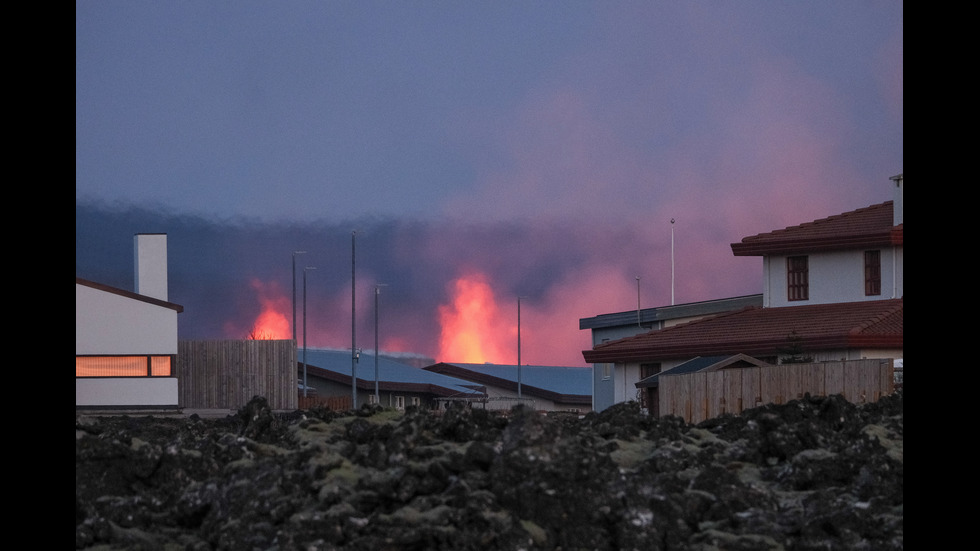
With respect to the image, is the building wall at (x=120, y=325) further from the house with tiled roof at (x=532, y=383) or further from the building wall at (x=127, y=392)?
the house with tiled roof at (x=532, y=383)

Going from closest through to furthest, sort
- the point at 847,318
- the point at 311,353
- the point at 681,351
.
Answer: the point at 847,318
the point at 681,351
the point at 311,353

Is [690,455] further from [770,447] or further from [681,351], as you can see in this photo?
[681,351]

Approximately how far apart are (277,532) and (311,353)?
72.2 metres

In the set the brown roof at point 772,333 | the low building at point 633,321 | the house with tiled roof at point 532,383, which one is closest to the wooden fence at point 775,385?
the brown roof at point 772,333

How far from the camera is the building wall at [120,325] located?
4406 cm

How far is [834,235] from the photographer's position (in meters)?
41.9

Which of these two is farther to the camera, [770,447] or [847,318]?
[847,318]

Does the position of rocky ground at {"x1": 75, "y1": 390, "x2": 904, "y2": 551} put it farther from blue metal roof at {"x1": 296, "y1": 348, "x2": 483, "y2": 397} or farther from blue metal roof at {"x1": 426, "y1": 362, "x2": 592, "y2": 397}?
blue metal roof at {"x1": 426, "y1": 362, "x2": 592, "y2": 397}

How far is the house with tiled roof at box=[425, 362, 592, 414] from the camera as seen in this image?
7538cm

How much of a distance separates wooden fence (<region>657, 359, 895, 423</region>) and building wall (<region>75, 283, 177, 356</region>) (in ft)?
79.1

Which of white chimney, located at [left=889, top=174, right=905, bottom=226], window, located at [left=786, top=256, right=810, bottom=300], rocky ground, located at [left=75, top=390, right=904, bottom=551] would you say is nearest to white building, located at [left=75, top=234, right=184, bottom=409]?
window, located at [left=786, top=256, right=810, bottom=300]

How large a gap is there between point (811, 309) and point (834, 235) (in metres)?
2.67
